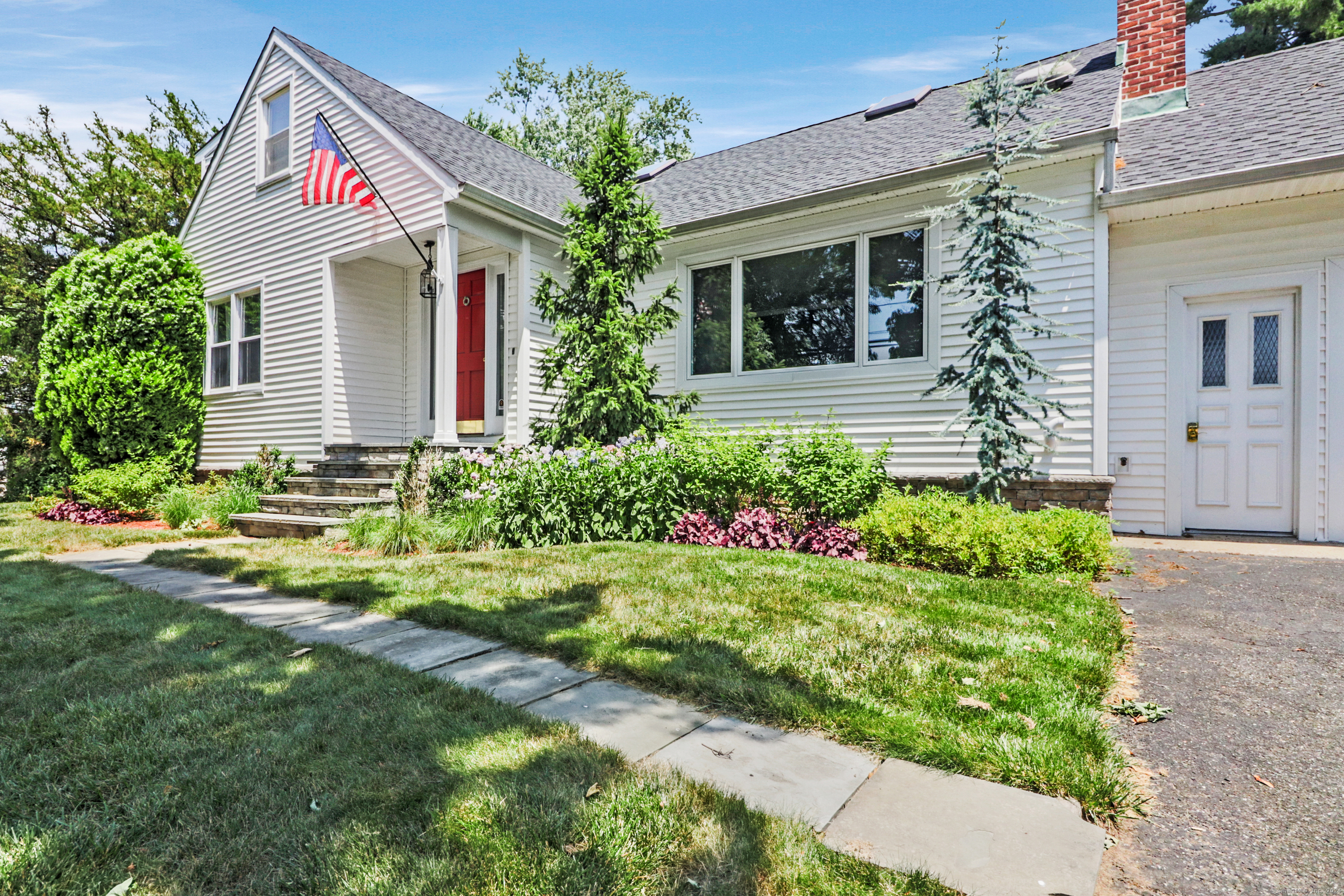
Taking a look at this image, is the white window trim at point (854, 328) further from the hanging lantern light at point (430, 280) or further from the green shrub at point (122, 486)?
the green shrub at point (122, 486)

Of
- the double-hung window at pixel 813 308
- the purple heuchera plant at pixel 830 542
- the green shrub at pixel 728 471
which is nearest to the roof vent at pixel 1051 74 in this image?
the double-hung window at pixel 813 308

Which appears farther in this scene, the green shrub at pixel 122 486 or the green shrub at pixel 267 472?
the green shrub at pixel 267 472

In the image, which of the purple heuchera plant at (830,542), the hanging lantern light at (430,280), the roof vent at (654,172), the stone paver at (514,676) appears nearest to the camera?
the stone paver at (514,676)

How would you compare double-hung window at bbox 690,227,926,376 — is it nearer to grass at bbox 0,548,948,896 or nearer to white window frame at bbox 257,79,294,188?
grass at bbox 0,548,948,896

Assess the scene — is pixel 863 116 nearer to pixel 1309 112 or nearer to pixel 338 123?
pixel 1309 112

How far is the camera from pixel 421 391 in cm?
947

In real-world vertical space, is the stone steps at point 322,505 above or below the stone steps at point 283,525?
above

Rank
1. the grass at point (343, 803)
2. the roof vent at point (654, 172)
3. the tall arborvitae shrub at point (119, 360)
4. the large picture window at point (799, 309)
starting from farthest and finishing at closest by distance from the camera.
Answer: the roof vent at point (654, 172), the tall arborvitae shrub at point (119, 360), the large picture window at point (799, 309), the grass at point (343, 803)

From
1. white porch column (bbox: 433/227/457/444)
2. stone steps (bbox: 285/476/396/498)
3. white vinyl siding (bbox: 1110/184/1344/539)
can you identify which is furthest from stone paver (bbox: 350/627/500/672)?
white vinyl siding (bbox: 1110/184/1344/539)

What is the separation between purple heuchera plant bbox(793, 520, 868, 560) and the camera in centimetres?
531

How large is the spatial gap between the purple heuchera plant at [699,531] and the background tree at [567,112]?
21232 millimetres

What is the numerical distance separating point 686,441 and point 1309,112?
22.6 feet

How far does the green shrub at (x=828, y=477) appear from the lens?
5484 mm

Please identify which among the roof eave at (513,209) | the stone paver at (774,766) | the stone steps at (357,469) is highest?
the roof eave at (513,209)
